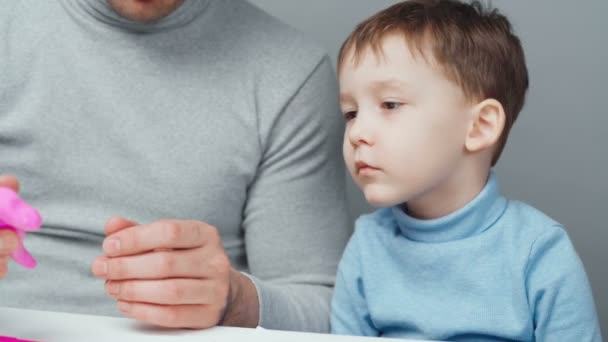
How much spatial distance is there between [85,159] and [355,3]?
593 mm

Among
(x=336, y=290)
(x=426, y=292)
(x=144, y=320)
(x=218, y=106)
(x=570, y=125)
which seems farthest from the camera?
(x=570, y=125)

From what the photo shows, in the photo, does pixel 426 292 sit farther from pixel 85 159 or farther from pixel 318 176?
pixel 85 159

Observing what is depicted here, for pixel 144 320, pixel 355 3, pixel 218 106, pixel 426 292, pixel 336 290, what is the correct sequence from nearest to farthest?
1. pixel 144 320
2. pixel 426 292
3. pixel 336 290
4. pixel 218 106
5. pixel 355 3

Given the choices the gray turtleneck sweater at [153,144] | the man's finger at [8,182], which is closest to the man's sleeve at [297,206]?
the gray turtleneck sweater at [153,144]

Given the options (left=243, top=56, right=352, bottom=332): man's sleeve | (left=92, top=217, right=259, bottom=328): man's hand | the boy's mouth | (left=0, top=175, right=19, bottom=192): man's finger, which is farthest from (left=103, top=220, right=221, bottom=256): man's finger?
(left=243, top=56, right=352, bottom=332): man's sleeve

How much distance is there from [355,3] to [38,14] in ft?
1.87

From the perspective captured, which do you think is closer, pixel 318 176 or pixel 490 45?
pixel 490 45

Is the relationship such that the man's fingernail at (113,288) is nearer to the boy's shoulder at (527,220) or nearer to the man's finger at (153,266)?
the man's finger at (153,266)

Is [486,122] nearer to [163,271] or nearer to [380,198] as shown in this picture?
[380,198]

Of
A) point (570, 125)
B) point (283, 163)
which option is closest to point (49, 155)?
point (283, 163)

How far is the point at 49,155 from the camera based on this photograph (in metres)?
1.27

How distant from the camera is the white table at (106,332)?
35.4 inches

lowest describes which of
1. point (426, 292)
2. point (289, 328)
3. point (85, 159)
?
point (289, 328)

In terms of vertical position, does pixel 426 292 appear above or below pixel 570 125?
below
